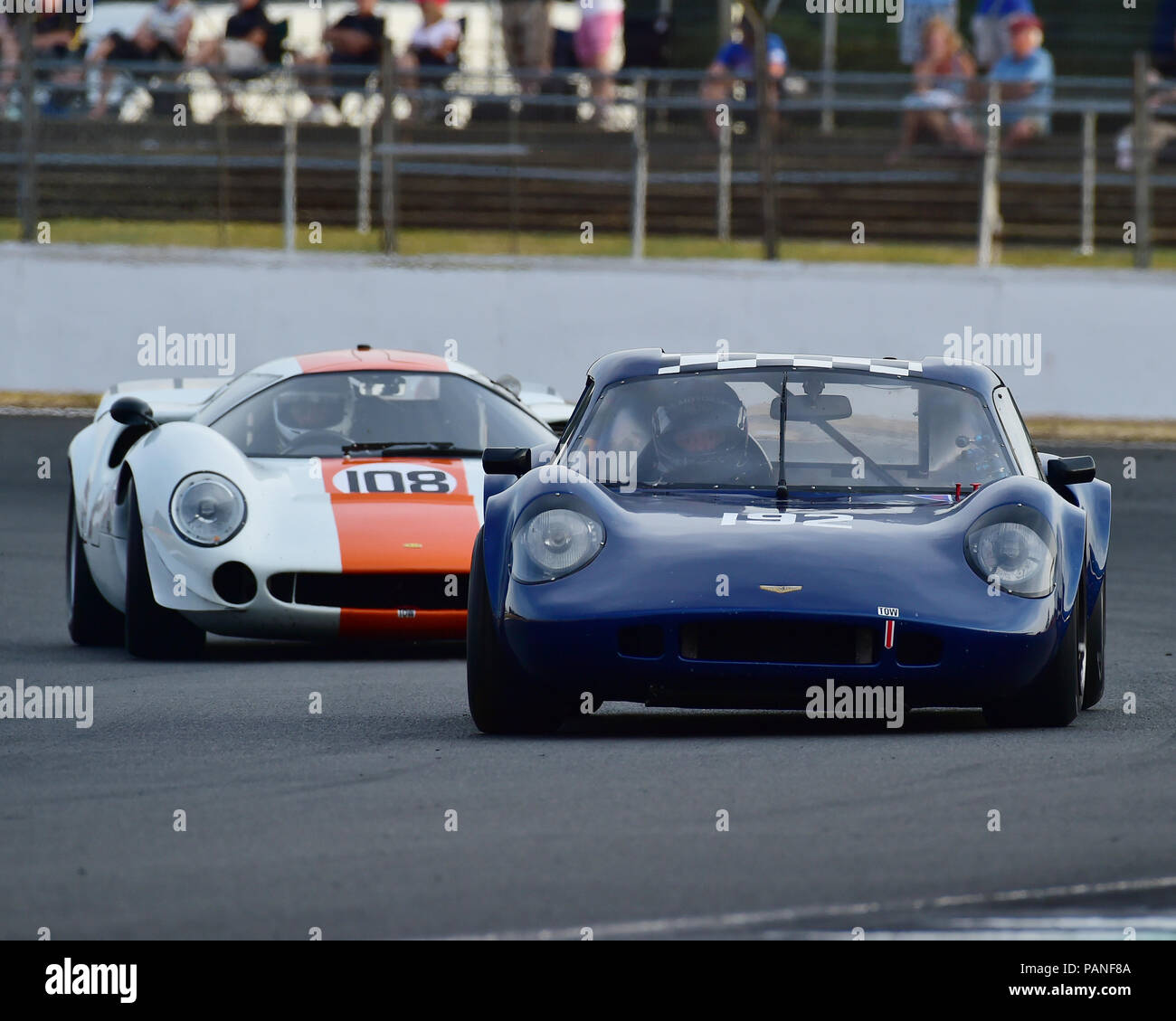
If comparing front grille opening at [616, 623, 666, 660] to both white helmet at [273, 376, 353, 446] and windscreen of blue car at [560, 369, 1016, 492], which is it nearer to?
windscreen of blue car at [560, 369, 1016, 492]

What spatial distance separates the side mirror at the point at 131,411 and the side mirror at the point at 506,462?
7.38 ft

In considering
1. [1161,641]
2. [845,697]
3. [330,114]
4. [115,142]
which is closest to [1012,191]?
[330,114]

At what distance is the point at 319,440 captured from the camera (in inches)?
355

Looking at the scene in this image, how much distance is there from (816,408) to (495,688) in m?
1.36

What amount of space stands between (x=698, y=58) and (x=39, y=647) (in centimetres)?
1649

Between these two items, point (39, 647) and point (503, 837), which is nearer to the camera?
point (503, 837)

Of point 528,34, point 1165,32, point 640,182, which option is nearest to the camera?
point 640,182

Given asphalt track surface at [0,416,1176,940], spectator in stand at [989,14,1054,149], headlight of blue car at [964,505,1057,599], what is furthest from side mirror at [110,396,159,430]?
spectator in stand at [989,14,1054,149]

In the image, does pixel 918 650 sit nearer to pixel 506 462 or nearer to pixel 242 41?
pixel 506 462

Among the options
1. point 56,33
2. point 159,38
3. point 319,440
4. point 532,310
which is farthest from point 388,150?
point 319,440

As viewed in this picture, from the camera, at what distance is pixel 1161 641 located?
9.05m

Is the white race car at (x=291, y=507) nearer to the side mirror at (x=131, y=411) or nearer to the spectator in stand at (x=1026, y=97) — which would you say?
the side mirror at (x=131, y=411)
